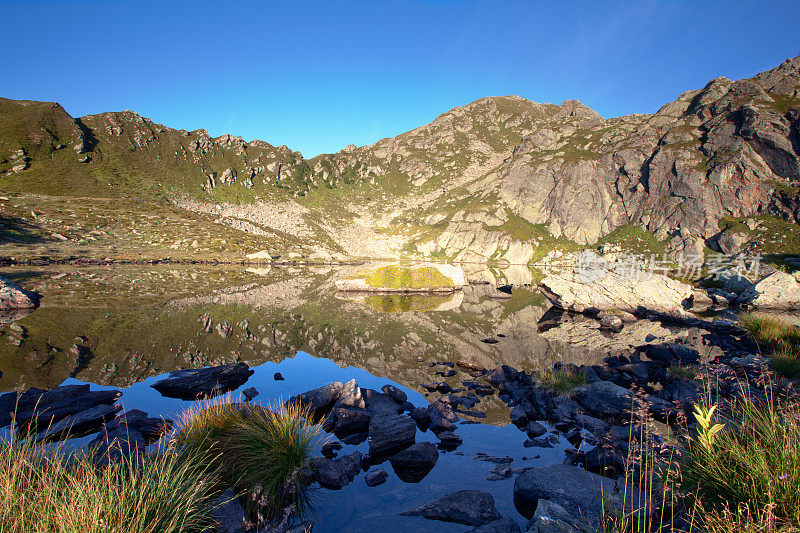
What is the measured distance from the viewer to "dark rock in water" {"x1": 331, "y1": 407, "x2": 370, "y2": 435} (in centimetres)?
982

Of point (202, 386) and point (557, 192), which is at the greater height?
point (557, 192)

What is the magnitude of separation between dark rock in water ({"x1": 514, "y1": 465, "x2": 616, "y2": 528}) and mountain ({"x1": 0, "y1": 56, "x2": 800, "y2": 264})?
98.0 m

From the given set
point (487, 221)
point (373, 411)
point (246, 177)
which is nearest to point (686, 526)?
point (373, 411)

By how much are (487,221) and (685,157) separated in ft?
245

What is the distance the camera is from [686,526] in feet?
14.8

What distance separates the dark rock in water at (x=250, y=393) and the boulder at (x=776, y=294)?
4686 centimetres

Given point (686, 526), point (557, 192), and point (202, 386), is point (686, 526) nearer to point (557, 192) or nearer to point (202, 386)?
point (202, 386)

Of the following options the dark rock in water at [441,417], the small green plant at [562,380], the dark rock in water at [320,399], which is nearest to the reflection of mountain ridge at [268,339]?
the small green plant at [562,380]

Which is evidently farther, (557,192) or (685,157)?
(557,192)

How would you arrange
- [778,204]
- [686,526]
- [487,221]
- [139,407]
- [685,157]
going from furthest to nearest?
[487,221] < [685,157] < [778,204] < [139,407] < [686,526]

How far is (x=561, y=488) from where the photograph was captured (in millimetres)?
6789

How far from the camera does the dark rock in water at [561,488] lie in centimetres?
631

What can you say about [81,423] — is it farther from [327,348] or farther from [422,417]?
[327,348]

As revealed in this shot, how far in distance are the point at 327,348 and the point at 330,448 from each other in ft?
32.4
